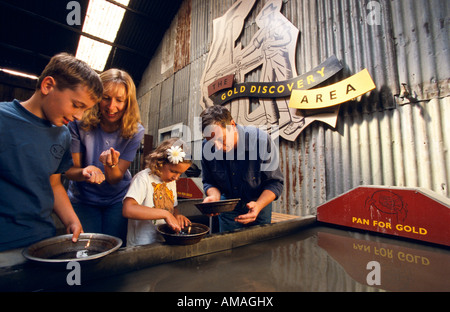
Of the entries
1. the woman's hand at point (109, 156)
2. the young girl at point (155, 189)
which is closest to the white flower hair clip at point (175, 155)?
the young girl at point (155, 189)

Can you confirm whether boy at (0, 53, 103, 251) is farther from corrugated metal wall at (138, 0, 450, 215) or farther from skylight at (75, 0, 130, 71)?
skylight at (75, 0, 130, 71)

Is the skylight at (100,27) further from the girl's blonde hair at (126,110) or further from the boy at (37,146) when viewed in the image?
the boy at (37,146)

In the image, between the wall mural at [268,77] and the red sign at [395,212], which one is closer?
the red sign at [395,212]

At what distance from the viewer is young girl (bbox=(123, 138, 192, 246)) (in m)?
1.30

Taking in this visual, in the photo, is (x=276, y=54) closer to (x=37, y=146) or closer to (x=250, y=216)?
(x=250, y=216)

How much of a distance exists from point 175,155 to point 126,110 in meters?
0.41

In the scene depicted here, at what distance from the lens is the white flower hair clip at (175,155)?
4.42ft

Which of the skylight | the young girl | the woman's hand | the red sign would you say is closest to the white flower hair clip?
the young girl

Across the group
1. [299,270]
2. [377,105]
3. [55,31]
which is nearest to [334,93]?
[377,105]

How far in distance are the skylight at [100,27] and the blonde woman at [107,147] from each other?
233 inches

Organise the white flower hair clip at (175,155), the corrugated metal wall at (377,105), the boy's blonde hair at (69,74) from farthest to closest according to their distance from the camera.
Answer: the corrugated metal wall at (377,105) < the white flower hair clip at (175,155) < the boy's blonde hair at (69,74)

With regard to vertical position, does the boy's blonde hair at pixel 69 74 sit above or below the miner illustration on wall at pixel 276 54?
below
